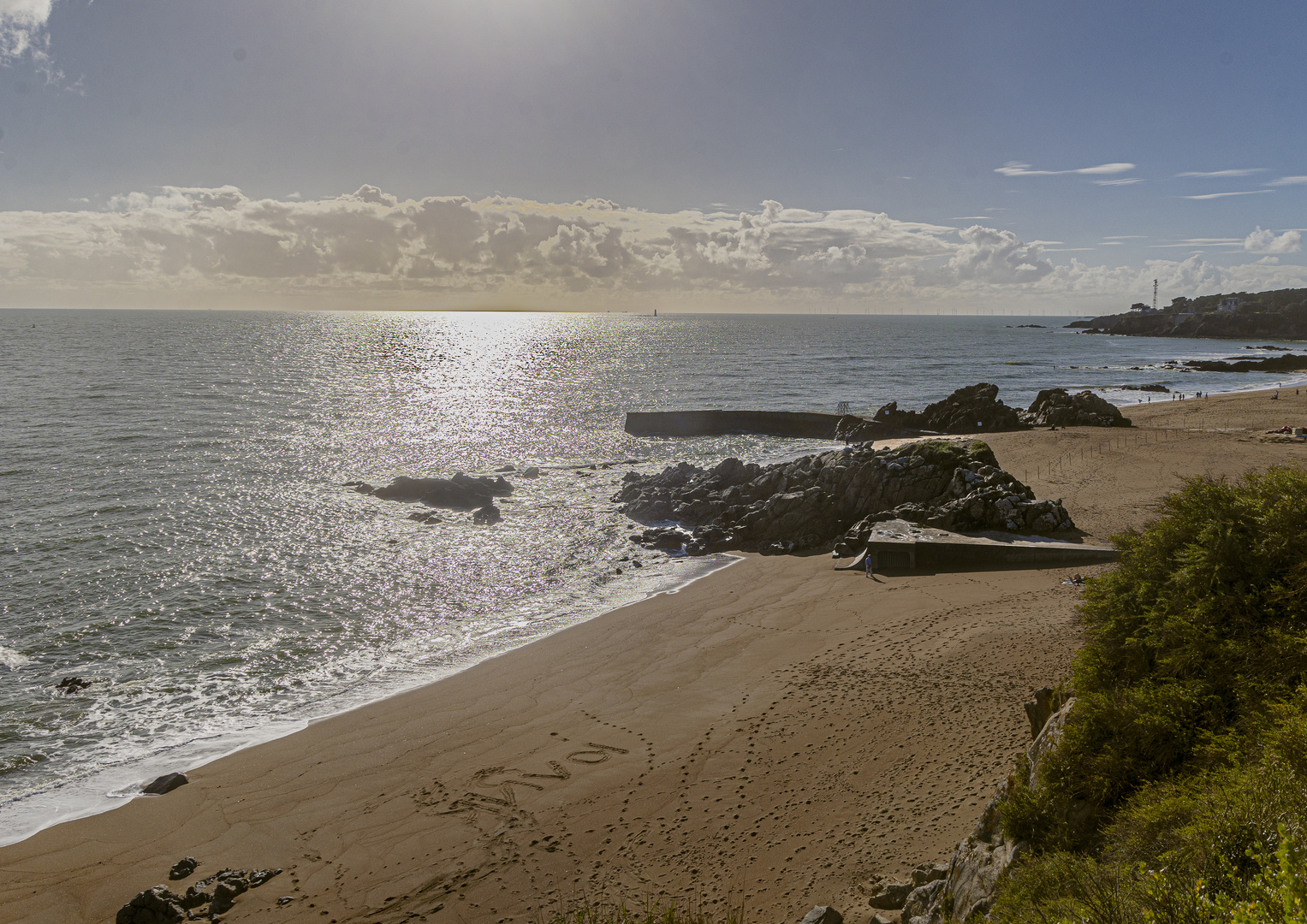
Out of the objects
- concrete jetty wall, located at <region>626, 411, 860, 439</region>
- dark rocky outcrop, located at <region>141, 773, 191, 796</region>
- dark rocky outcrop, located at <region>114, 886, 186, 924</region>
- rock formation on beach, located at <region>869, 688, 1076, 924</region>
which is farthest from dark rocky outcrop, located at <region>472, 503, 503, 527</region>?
rock formation on beach, located at <region>869, 688, 1076, 924</region>

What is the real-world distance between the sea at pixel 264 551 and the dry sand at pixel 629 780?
214 cm

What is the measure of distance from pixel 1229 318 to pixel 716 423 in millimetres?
162911

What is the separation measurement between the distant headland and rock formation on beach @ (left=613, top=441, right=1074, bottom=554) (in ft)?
546

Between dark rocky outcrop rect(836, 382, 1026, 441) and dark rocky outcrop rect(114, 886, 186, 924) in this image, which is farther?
dark rocky outcrop rect(836, 382, 1026, 441)

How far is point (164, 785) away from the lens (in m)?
13.7

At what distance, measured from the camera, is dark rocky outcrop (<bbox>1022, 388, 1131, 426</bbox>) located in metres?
52.4

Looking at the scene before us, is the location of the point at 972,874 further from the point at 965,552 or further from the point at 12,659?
the point at 12,659

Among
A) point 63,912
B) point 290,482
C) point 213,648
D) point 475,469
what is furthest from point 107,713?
point 475,469

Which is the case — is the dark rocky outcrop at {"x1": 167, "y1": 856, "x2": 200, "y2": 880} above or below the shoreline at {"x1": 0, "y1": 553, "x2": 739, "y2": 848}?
above

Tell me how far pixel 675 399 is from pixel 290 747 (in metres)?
61.6

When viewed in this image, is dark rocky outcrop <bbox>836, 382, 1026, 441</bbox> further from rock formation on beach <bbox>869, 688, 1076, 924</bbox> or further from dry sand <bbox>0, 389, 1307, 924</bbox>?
rock formation on beach <bbox>869, 688, 1076, 924</bbox>

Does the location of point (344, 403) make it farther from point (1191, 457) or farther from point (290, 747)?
point (1191, 457)

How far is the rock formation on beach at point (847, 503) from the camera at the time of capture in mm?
26469

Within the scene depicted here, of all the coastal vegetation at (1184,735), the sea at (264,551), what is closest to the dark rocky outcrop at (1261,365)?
the sea at (264,551)
